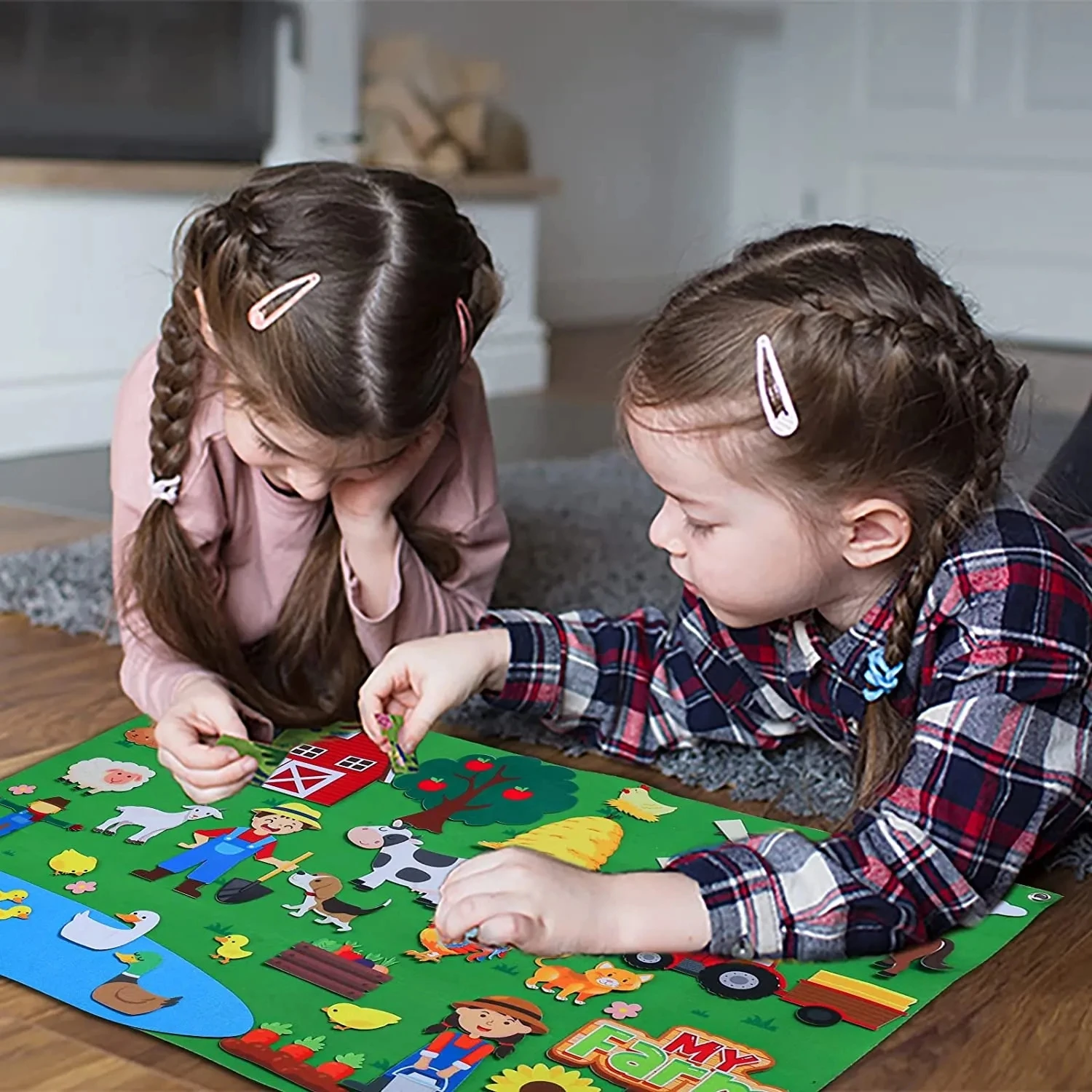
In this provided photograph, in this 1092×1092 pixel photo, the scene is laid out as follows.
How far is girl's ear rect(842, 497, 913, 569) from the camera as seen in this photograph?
88cm

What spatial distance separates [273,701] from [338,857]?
0.25 m

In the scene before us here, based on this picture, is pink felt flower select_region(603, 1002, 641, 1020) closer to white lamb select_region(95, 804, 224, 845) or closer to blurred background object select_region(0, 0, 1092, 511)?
white lamb select_region(95, 804, 224, 845)

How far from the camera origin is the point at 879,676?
3.02ft

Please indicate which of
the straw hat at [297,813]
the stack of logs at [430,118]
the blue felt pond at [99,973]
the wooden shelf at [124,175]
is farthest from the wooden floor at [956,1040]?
the stack of logs at [430,118]

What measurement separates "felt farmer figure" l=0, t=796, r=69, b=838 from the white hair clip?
487mm

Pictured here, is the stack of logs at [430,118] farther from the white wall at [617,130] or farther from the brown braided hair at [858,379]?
the brown braided hair at [858,379]

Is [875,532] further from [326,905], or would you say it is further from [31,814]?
[31,814]

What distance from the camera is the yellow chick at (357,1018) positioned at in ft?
2.47

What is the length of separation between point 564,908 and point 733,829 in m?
0.23

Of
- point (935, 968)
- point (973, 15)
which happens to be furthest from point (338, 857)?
point (973, 15)

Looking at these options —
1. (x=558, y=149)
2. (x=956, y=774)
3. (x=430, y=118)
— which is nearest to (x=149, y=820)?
(x=956, y=774)

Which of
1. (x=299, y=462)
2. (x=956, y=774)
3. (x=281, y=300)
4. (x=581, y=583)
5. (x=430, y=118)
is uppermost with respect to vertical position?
(x=430, y=118)

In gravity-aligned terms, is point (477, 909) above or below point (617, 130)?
below

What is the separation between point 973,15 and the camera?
3846 millimetres
